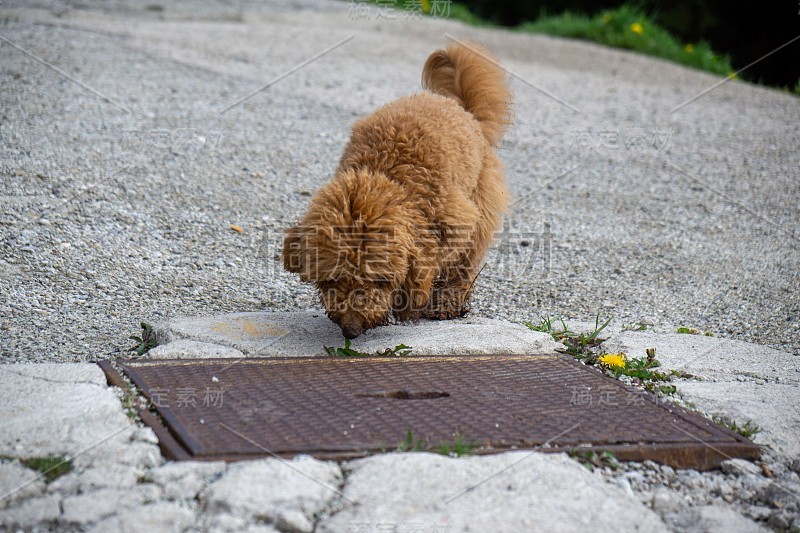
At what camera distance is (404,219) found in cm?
381

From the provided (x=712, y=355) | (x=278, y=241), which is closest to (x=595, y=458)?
(x=712, y=355)

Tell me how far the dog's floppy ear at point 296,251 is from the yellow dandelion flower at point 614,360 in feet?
4.78

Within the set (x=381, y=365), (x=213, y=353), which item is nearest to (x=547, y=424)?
(x=381, y=365)

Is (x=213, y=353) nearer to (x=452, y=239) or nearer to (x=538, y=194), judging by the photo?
(x=452, y=239)

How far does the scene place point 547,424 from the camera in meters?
3.22

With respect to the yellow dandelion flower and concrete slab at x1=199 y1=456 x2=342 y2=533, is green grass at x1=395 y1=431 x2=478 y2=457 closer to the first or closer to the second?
concrete slab at x1=199 y1=456 x2=342 y2=533

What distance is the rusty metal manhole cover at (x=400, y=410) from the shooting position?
2969 mm

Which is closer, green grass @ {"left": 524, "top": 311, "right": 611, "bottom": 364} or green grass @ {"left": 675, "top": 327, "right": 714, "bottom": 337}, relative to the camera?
green grass @ {"left": 524, "top": 311, "right": 611, "bottom": 364}

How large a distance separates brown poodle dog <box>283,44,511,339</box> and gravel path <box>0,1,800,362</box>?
67 centimetres

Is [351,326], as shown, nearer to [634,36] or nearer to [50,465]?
[50,465]

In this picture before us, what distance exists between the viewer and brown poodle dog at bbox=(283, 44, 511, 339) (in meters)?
3.68

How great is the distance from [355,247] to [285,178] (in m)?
2.89

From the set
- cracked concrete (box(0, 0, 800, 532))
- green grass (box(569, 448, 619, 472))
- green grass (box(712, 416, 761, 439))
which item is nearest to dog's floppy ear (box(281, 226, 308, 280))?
cracked concrete (box(0, 0, 800, 532))

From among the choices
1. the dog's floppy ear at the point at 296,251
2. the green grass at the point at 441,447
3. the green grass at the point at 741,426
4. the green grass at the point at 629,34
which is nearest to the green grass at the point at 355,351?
the dog's floppy ear at the point at 296,251
